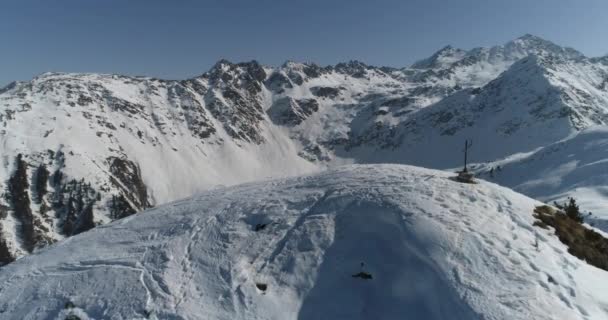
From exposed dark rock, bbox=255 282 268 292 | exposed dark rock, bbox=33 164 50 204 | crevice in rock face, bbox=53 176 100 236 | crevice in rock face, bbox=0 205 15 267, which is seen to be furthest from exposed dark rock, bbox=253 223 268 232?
exposed dark rock, bbox=33 164 50 204

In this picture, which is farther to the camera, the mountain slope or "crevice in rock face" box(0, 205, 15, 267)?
"crevice in rock face" box(0, 205, 15, 267)

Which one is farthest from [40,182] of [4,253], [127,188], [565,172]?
[565,172]

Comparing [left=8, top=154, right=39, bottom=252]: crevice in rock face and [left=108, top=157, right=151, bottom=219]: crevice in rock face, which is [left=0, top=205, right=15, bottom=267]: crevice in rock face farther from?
[left=108, top=157, right=151, bottom=219]: crevice in rock face

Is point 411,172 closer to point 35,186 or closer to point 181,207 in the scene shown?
point 181,207

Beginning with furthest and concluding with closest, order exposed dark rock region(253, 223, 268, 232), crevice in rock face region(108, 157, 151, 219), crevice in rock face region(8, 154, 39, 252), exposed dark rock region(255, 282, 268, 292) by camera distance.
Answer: crevice in rock face region(108, 157, 151, 219), crevice in rock face region(8, 154, 39, 252), exposed dark rock region(253, 223, 268, 232), exposed dark rock region(255, 282, 268, 292)

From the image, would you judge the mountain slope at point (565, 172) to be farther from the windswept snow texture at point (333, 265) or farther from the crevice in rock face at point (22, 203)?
the crevice in rock face at point (22, 203)

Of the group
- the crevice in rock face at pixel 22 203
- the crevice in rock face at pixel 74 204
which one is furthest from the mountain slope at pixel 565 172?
the crevice in rock face at pixel 22 203

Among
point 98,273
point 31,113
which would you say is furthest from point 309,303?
point 31,113
